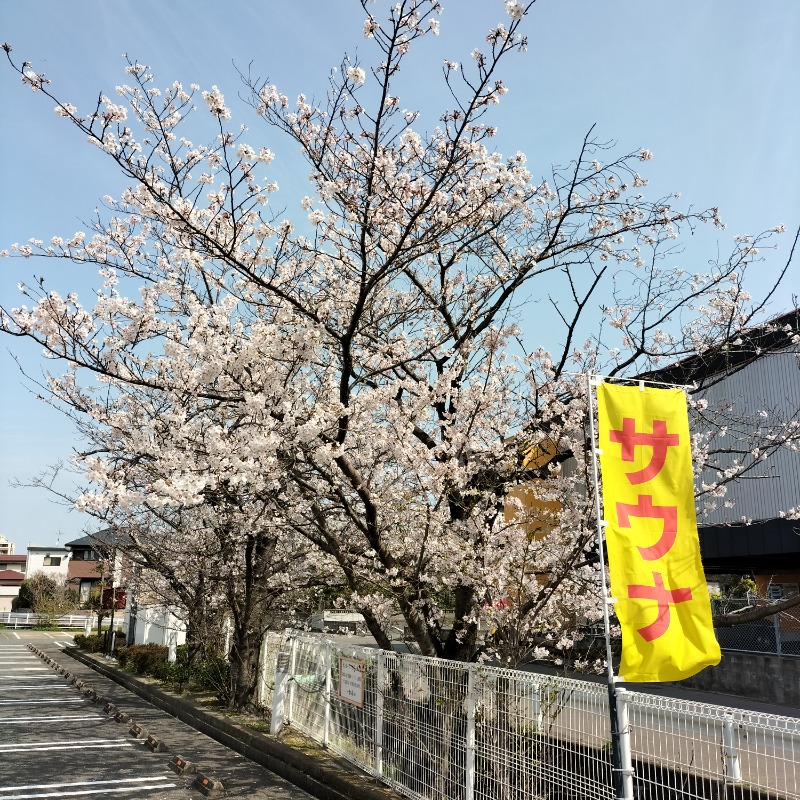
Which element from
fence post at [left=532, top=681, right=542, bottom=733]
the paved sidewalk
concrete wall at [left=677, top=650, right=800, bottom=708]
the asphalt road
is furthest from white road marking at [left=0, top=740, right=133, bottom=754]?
concrete wall at [left=677, top=650, right=800, bottom=708]

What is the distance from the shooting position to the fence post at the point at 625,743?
13.6 ft

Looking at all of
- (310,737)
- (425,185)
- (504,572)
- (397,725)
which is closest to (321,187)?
(425,185)

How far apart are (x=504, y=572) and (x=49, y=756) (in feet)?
22.2

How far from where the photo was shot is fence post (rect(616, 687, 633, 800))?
4.16 m

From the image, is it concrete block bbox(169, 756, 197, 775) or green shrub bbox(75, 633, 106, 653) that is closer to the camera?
concrete block bbox(169, 756, 197, 775)

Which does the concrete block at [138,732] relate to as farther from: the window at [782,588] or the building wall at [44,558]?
the building wall at [44,558]

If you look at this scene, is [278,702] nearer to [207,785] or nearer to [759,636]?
[207,785]

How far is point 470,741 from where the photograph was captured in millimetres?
5867

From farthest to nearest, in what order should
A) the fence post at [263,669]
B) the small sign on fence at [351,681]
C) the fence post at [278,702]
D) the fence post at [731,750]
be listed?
the fence post at [263,669], the fence post at [278,702], the small sign on fence at [351,681], the fence post at [731,750]

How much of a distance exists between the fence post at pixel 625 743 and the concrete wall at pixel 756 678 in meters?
13.6

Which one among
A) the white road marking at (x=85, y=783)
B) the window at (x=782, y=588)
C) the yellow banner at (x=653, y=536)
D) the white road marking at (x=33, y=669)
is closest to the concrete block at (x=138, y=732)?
the white road marking at (x=85, y=783)

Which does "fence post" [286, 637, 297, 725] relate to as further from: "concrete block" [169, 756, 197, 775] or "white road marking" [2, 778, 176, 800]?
"white road marking" [2, 778, 176, 800]

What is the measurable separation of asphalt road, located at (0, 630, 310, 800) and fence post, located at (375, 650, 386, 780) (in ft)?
2.99

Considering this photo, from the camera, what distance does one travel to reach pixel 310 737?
9.81m
